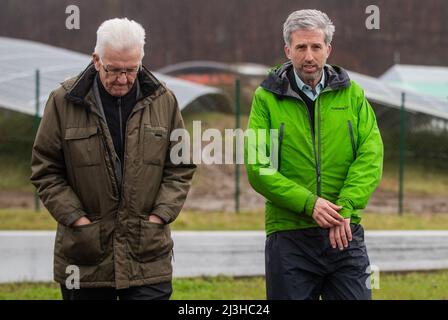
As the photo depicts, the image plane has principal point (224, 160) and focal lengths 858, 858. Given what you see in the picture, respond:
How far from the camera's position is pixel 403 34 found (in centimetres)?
2728

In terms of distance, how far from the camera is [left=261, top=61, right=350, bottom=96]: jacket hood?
3.87 m

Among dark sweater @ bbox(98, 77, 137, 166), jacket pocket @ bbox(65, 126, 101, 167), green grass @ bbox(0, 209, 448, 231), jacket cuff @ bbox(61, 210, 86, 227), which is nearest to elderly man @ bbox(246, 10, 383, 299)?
dark sweater @ bbox(98, 77, 137, 166)

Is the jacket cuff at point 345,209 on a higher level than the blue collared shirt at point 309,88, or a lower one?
lower

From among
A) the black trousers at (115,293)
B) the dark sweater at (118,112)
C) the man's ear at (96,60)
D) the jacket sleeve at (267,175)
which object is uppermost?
the man's ear at (96,60)

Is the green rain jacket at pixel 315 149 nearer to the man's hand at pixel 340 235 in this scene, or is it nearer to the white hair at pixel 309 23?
the man's hand at pixel 340 235

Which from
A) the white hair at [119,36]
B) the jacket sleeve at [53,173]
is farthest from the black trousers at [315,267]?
the white hair at [119,36]

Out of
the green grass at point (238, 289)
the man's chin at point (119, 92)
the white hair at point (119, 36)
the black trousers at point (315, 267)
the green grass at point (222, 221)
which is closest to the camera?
the white hair at point (119, 36)

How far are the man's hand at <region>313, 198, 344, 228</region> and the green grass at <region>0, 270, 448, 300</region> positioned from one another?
349 cm

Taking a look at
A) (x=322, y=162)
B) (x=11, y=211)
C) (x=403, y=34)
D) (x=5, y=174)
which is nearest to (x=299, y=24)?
(x=322, y=162)

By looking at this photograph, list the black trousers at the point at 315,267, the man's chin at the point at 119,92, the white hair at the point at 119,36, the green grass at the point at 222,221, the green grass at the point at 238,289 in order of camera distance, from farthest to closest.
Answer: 1. the green grass at the point at 222,221
2. the green grass at the point at 238,289
3. the black trousers at the point at 315,267
4. the man's chin at the point at 119,92
5. the white hair at the point at 119,36

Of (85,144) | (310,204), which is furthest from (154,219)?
(310,204)

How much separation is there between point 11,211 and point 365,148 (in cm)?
732

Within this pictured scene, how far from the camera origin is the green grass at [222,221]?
9.57m

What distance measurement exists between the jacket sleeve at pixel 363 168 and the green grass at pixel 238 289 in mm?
3434
